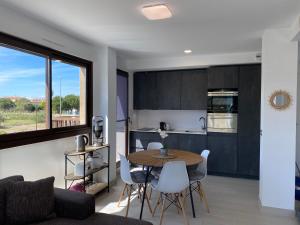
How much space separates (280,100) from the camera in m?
3.15

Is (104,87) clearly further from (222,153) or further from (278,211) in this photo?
(278,211)

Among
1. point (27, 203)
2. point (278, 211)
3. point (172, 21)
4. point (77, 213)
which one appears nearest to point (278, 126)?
point (278, 211)

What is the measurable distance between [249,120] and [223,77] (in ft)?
3.32

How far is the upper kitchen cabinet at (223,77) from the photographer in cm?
471

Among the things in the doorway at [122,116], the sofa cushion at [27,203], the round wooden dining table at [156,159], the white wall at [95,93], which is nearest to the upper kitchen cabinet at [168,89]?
the doorway at [122,116]

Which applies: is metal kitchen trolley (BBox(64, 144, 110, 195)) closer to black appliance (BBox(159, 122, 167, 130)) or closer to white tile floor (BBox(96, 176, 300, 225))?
white tile floor (BBox(96, 176, 300, 225))

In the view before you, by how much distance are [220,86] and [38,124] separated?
3.50 m

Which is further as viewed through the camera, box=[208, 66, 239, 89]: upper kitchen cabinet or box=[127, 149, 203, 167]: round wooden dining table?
box=[208, 66, 239, 89]: upper kitchen cabinet

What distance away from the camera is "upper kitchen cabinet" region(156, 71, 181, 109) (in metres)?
5.39

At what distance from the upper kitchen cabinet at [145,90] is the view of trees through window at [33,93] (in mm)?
2016

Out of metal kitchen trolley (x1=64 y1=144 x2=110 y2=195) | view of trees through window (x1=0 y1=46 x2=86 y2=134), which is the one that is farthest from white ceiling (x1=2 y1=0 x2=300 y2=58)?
metal kitchen trolley (x1=64 y1=144 x2=110 y2=195)

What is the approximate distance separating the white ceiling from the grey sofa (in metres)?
1.85

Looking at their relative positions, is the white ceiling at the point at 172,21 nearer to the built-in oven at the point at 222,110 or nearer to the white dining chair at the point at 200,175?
the built-in oven at the point at 222,110

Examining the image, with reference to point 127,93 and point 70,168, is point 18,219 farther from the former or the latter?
point 127,93
